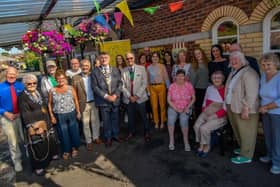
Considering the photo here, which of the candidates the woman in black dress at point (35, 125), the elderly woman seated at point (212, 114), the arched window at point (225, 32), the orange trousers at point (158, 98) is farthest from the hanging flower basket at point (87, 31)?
the elderly woman seated at point (212, 114)

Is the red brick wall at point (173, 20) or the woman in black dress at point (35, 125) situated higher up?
the red brick wall at point (173, 20)

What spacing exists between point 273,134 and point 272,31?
1912mm

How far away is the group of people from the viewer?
301 cm

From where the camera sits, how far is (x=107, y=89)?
159 inches

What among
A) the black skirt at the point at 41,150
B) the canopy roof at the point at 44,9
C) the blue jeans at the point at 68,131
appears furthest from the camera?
the canopy roof at the point at 44,9

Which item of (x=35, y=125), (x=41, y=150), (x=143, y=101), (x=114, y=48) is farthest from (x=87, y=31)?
(x=41, y=150)

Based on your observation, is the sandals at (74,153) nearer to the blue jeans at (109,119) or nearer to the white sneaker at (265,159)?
the blue jeans at (109,119)

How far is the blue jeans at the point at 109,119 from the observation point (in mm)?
4160

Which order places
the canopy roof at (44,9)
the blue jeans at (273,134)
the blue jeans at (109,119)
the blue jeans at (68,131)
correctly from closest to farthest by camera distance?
the blue jeans at (273,134) < the blue jeans at (68,131) < the blue jeans at (109,119) < the canopy roof at (44,9)

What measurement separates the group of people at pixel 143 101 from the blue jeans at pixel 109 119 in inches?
0.8

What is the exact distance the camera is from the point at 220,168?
3.17 metres

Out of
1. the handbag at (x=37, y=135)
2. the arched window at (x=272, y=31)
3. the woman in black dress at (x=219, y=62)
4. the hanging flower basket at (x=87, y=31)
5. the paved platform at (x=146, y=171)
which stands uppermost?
the hanging flower basket at (x=87, y=31)

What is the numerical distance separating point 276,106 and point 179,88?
158cm

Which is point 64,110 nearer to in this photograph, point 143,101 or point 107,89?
point 107,89
